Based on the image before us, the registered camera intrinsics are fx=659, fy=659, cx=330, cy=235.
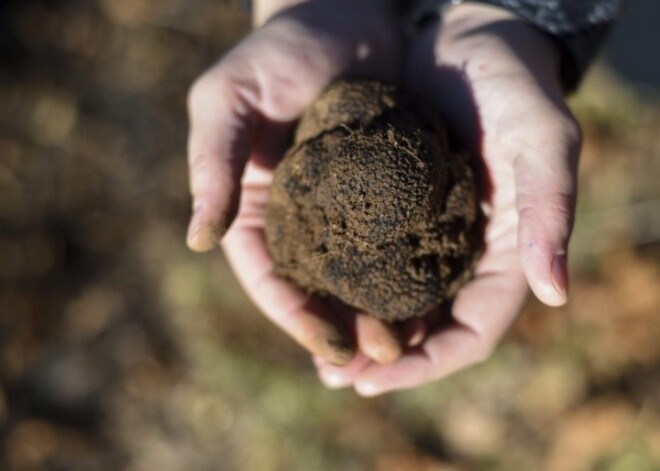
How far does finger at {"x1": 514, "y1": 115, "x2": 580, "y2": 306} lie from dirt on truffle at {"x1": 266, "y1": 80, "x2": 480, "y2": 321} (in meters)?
0.29

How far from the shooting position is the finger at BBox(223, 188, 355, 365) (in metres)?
2.40

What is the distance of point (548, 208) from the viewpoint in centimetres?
200

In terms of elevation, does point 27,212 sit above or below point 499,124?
below

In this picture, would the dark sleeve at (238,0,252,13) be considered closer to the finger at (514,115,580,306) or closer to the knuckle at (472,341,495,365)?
the finger at (514,115,580,306)

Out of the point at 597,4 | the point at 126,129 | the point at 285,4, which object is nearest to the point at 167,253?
the point at 126,129

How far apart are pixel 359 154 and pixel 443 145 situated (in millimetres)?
381

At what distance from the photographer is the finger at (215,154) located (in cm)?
218

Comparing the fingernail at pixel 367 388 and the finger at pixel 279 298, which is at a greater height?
the finger at pixel 279 298

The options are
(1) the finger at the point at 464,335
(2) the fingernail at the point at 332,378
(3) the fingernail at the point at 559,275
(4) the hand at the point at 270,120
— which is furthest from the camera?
(2) the fingernail at the point at 332,378

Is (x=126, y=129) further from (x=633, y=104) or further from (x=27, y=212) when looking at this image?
(x=633, y=104)

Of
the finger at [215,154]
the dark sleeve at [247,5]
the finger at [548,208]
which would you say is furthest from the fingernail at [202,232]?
the dark sleeve at [247,5]

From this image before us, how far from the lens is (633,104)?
3750 mm

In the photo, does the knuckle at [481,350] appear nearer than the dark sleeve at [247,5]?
Yes

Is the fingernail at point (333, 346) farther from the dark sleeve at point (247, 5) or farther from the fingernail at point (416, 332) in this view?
the dark sleeve at point (247, 5)
